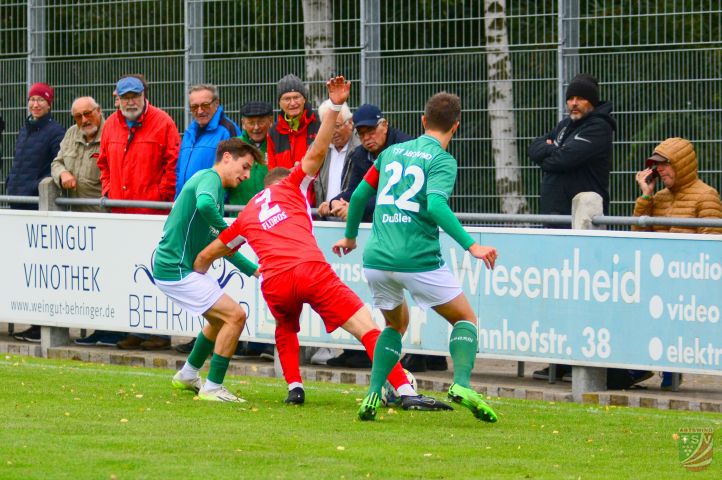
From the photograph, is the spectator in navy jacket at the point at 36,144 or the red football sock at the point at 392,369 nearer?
the red football sock at the point at 392,369

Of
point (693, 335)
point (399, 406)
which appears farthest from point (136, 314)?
point (693, 335)

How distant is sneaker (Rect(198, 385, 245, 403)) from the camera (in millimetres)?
11094

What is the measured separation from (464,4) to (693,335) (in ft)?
15.5

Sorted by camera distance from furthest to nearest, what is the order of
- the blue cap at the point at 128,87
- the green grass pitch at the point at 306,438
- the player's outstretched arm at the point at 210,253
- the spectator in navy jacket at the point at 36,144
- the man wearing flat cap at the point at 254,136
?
the spectator in navy jacket at the point at 36,144 < the blue cap at the point at 128,87 < the man wearing flat cap at the point at 254,136 < the player's outstretched arm at the point at 210,253 < the green grass pitch at the point at 306,438

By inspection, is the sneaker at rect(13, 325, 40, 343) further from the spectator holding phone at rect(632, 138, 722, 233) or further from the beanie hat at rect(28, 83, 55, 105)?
the spectator holding phone at rect(632, 138, 722, 233)

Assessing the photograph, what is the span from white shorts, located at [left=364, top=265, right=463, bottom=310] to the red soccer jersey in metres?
0.77

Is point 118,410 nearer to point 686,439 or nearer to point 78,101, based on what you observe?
point 686,439

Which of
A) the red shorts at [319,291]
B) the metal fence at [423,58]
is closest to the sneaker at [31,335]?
the metal fence at [423,58]

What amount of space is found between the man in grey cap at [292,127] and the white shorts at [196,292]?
2.71 metres

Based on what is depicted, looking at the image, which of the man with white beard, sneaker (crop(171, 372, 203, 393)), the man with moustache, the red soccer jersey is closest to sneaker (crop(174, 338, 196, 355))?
the man with white beard

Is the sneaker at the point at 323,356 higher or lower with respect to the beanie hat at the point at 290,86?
lower

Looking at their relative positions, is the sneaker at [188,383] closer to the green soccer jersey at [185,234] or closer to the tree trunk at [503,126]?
the green soccer jersey at [185,234]

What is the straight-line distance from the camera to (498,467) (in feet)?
27.6

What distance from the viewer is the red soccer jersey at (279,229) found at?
10.8 m
